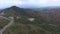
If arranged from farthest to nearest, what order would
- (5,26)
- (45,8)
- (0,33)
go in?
(45,8)
(5,26)
(0,33)

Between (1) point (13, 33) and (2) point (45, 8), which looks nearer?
(1) point (13, 33)

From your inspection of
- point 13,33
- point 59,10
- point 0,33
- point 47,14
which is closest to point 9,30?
point 13,33

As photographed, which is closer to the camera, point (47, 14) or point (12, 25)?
point (12, 25)

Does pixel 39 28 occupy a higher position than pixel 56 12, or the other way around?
pixel 56 12

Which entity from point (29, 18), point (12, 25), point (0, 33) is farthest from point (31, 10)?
point (0, 33)

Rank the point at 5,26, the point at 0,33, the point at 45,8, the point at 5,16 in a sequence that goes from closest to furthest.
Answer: the point at 0,33 < the point at 5,26 < the point at 5,16 < the point at 45,8

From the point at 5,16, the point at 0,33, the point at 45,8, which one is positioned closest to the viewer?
the point at 0,33

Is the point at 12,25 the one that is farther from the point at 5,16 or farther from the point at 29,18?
the point at 29,18

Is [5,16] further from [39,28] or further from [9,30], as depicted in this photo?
[39,28]

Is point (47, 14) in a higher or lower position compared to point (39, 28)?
higher
